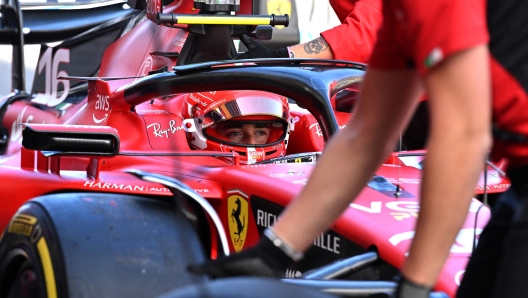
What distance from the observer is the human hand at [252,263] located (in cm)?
145

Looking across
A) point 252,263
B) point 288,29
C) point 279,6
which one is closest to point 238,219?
point 252,263

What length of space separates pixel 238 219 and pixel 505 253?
147 cm

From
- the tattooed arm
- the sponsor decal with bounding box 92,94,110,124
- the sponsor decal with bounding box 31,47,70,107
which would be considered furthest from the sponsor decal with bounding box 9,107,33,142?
the tattooed arm

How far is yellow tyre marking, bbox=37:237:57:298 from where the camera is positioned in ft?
6.21

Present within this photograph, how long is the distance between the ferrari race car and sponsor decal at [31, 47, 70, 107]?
16 mm

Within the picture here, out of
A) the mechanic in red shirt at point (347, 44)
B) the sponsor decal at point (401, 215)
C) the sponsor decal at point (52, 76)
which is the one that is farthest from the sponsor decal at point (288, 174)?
the sponsor decal at point (52, 76)

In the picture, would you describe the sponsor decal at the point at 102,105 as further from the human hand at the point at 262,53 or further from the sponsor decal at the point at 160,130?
the human hand at the point at 262,53

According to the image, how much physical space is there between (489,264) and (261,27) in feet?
9.24

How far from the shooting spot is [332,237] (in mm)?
2443

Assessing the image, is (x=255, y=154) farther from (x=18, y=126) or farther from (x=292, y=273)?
(x=18, y=126)

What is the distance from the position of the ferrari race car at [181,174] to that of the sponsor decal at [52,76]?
0.02 metres

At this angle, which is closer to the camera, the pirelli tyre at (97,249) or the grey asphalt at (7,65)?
the pirelli tyre at (97,249)

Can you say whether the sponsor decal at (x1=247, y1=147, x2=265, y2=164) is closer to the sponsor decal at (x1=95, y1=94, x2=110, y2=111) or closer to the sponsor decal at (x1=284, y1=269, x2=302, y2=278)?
the sponsor decal at (x1=95, y1=94, x2=110, y2=111)

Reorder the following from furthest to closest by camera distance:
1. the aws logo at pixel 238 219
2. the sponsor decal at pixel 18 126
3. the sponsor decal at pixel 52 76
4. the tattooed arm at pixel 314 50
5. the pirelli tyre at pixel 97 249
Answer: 1. the sponsor decal at pixel 52 76
2. the sponsor decal at pixel 18 126
3. the tattooed arm at pixel 314 50
4. the aws logo at pixel 238 219
5. the pirelli tyre at pixel 97 249
